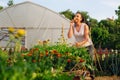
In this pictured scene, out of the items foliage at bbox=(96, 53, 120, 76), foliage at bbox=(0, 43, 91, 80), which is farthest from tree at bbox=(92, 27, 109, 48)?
foliage at bbox=(0, 43, 91, 80)

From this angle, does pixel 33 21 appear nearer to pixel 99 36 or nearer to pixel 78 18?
pixel 99 36

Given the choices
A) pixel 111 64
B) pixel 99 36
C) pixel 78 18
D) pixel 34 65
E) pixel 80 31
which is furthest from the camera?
pixel 99 36

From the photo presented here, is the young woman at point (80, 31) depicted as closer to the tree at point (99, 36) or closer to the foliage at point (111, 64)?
the foliage at point (111, 64)

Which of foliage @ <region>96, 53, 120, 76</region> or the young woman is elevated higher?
the young woman

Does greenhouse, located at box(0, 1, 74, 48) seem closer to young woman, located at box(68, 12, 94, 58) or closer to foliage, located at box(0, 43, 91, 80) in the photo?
foliage, located at box(0, 43, 91, 80)

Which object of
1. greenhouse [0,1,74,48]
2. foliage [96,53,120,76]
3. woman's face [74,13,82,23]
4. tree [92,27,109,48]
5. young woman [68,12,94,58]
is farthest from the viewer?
tree [92,27,109,48]

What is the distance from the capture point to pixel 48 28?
2223cm

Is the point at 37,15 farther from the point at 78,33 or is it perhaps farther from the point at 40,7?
the point at 78,33

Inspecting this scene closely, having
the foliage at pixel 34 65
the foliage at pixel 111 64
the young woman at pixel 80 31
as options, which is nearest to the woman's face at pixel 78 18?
the young woman at pixel 80 31

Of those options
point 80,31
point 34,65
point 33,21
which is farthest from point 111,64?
point 33,21

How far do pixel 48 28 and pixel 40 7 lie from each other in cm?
121

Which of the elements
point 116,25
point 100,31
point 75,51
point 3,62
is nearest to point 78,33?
point 75,51

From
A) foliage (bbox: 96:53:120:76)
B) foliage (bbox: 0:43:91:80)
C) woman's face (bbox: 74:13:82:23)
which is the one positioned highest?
woman's face (bbox: 74:13:82:23)

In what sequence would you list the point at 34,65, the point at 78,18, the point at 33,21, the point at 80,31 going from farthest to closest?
1. the point at 33,21
2. the point at 78,18
3. the point at 80,31
4. the point at 34,65
